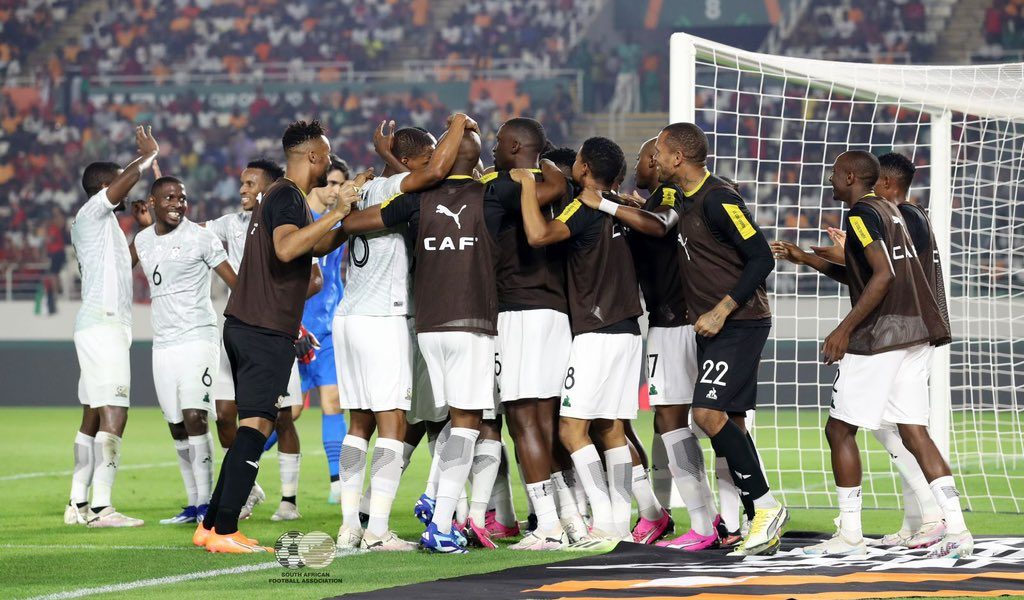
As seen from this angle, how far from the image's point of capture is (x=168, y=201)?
7895mm

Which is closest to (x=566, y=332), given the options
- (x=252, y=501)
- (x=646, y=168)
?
(x=646, y=168)

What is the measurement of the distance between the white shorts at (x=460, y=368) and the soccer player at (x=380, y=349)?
0.63ft

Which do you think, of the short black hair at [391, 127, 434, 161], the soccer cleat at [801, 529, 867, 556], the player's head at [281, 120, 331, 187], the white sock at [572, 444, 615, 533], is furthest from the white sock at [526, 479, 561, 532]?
the player's head at [281, 120, 331, 187]

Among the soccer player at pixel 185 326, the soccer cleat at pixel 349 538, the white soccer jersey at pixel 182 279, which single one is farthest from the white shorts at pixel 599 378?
the white soccer jersey at pixel 182 279

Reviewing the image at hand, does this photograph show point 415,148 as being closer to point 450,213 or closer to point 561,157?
point 450,213

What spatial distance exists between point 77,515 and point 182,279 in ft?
5.46

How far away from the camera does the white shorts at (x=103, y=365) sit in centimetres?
805

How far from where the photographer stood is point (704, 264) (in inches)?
257

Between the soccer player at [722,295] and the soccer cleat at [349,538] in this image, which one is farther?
the soccer cleat at [349,538]

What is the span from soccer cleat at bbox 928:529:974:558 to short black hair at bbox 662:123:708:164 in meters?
2.29

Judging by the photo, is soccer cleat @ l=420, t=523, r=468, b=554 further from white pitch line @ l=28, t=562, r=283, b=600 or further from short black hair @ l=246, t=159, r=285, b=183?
short black hair @ l=246, t=159, r=285, b=183

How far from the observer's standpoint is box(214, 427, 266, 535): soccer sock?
6.34m

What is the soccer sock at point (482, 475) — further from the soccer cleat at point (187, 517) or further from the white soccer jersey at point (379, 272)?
the soccer cleat at point (187, 517)

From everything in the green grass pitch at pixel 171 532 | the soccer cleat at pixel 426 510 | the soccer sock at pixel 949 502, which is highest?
the soccer sock at pixel 949 502
